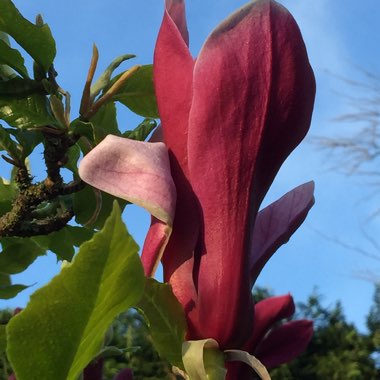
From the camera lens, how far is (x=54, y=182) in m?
0.79

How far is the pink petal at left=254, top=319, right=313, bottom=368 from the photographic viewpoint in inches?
25.4

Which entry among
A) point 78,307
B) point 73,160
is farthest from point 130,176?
point 73,160

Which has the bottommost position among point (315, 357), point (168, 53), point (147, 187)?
point (147, 187)

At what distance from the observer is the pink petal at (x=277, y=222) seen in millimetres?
603

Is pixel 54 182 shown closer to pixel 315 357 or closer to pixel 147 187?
pixel 147 187

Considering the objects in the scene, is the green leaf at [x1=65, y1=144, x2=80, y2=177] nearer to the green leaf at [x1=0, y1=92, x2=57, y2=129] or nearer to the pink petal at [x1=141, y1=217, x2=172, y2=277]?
the green leaf at [x1=0, y1=92, x2=57, y2=129]

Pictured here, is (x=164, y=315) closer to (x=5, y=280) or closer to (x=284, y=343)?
(x=284, y=343)

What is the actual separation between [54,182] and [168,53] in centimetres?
27

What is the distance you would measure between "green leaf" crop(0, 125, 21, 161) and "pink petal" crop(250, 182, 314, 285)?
31cm

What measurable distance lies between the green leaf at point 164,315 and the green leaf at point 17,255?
475 millimetres

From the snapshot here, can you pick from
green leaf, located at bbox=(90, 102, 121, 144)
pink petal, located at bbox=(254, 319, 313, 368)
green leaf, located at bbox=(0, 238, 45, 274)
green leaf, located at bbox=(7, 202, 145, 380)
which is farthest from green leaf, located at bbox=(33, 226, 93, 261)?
green leaf, located at bbox=(7, 202, 145, 380)

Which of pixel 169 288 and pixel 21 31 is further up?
pixel 21 31

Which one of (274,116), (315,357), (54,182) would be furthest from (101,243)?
(315,357)

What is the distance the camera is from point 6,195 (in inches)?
38.4
